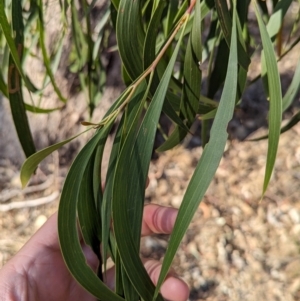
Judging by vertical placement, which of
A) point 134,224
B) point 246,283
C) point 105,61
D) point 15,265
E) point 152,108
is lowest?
point 246,283

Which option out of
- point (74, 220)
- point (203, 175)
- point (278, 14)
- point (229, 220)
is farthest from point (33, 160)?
point (229, 220)

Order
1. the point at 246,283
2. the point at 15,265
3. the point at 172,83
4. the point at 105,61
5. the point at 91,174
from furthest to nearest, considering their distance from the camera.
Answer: the point at 105,61 < the point at 246,283 < the point at 15,265 < the point at 172,83 < the point at 91,174

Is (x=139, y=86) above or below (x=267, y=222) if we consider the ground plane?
above

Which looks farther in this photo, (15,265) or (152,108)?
(15,265)

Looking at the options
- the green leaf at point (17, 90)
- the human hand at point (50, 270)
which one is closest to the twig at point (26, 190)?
the human hand at point (50, 270)

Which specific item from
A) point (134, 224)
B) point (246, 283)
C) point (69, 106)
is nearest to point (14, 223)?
point (69, 106)

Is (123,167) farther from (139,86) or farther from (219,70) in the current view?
(219,70)

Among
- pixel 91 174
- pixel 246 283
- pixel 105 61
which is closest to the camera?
pixel 91 174
